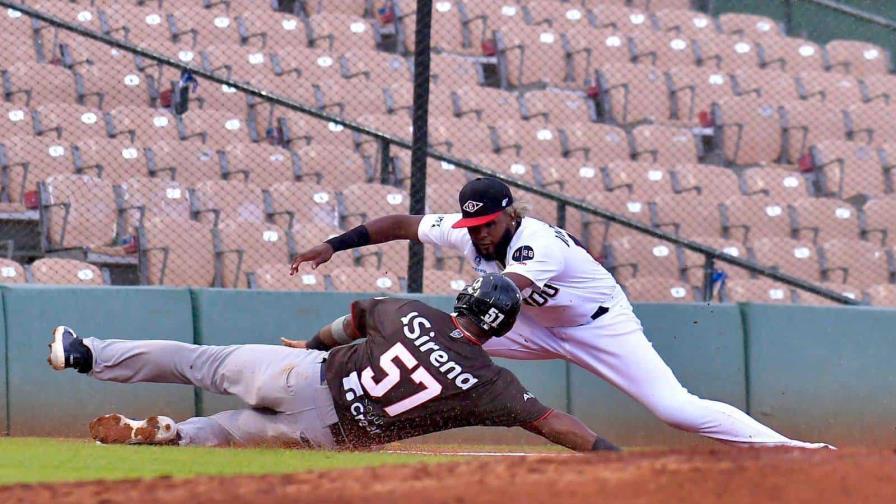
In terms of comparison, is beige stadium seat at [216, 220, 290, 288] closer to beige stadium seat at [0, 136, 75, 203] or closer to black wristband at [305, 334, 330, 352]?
beige stadium seat at [0, 136, 75, 203]

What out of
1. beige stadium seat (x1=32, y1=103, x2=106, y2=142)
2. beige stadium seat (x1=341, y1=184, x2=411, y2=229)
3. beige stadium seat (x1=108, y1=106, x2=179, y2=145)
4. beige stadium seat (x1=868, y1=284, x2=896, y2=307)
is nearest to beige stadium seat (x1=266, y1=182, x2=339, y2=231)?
beige stadium seat (x1=341, y1=184, x2=411, y2=229)

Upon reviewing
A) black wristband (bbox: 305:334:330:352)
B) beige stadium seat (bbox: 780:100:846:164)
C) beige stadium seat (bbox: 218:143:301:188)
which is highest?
beige stadium seat (bbox: 780:100:846:164)

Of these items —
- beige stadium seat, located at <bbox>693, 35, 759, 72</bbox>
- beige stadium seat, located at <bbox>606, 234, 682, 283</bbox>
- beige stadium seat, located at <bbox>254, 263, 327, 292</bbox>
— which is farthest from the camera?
beige stadium seat, located at <bbox>693, 35, 759, 72</bbox>

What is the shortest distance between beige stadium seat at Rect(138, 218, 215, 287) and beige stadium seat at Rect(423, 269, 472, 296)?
1611 millimetres

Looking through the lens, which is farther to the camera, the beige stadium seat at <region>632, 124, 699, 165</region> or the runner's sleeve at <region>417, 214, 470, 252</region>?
the beige stadium seat at <region>632, 124, 699, 165</region>

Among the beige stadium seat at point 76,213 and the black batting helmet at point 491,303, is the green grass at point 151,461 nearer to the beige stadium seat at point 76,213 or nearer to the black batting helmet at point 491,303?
the black batting helmet at point 491,303

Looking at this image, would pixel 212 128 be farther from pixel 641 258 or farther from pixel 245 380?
pixel 245 380

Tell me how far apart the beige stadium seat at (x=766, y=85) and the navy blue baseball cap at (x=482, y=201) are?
9.09m

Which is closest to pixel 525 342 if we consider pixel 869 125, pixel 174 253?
pixel 174 253

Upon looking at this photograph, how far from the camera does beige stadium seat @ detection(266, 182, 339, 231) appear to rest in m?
10.4

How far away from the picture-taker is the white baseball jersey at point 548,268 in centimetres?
620

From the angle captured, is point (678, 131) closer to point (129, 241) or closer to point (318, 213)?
point (318, 213)

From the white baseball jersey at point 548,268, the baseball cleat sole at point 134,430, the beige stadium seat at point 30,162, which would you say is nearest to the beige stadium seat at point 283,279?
the beige stadium seat at point 30,162

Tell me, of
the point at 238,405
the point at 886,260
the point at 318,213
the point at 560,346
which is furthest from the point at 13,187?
the point at 886,260
